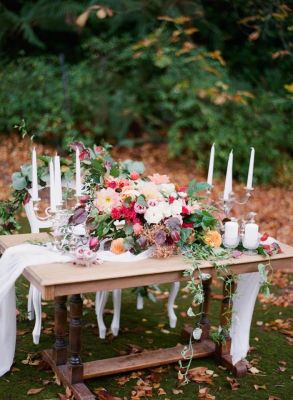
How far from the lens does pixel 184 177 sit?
853 centimetres

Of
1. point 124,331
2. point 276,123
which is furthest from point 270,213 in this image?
point 124,331

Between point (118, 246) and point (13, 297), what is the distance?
734 millimetres

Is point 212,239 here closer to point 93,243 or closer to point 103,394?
point 93,243

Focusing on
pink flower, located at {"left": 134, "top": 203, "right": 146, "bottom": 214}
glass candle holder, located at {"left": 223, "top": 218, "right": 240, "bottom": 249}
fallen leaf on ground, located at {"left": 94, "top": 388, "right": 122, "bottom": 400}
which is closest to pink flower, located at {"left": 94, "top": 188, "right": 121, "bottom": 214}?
pink flower, located at {"left": 134, "top": 203, "right": 146, "bottom": 214}

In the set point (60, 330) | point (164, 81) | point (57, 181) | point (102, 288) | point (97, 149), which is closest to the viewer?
point (102, 288)

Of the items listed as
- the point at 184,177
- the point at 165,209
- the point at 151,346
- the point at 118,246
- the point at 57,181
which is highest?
the point at 57,181

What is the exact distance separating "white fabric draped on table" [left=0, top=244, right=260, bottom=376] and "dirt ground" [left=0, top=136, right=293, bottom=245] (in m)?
3.09

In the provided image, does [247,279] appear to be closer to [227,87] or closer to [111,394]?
[111,394]

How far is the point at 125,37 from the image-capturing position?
9445 mm

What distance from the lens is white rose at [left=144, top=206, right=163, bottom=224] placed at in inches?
123

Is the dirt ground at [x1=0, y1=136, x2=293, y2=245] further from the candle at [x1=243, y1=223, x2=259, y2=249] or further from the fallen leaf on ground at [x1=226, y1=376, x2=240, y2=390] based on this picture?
the candle at [x1=243, y1=223, x2=259, y2=249]

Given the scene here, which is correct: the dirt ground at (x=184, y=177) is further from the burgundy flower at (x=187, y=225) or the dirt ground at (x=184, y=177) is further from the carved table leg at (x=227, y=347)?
the burgundy flower at (x=187, y=225)

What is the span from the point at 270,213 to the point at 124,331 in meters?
3.66

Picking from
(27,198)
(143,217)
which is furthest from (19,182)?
(143,217)
